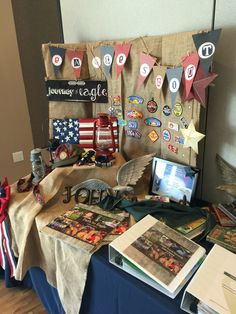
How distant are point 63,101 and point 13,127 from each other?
1226mm

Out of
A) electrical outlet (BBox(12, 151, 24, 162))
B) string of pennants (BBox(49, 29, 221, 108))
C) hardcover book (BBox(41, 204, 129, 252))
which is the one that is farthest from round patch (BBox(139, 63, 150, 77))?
electrical outlet (BBox(12, 151, 24, 162))

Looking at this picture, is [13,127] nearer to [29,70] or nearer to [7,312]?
[29,70]

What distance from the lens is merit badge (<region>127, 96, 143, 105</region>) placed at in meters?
1.34

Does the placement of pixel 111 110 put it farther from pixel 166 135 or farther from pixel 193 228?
pixel 193 228

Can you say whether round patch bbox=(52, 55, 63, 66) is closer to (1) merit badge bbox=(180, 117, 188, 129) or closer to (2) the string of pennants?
(2) the string of pennants

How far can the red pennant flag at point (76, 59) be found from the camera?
4.87 feet

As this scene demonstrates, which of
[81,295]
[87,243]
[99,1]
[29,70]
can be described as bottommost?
[81,295]

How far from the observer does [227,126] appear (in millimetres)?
1134

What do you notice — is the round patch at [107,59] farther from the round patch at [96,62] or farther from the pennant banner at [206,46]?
the pennant banner at [206,46]

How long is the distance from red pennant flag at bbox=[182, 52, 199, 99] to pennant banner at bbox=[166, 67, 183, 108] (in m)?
0.02

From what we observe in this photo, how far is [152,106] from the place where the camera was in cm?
130

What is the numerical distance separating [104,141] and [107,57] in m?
0.45

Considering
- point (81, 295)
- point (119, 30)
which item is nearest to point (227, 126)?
Answer: point (119, 30)

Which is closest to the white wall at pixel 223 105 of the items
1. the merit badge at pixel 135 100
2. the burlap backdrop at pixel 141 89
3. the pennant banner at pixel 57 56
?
the burlap backdrop at pixel 141 89
